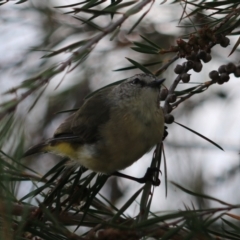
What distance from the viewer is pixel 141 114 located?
185 cm

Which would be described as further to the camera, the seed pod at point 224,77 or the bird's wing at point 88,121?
the bird's wing at point 88,121

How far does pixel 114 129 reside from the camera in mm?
1867

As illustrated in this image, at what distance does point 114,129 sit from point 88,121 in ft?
0.50

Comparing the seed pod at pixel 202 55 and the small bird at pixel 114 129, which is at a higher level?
the small bird at pixel 114 129

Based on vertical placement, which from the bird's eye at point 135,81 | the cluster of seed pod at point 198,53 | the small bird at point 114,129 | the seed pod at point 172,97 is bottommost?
the seed pod at point 172,97

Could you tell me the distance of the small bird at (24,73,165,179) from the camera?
179 cm

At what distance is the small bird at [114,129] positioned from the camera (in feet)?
5.86

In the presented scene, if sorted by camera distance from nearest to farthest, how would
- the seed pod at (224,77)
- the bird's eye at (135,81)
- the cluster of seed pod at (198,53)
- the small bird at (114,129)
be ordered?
1. the cluster of seed pod at (198,53)
2. the seed pod at (224,77)
3. the small bird at (114,129)
4. the bird's eye at (135,81)

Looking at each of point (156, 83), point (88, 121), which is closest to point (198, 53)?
point (156, 83)

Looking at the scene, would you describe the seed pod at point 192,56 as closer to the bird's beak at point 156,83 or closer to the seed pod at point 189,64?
the seed pod at point 189,64

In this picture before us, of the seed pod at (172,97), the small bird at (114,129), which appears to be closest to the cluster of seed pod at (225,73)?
the seed pod at (172,97)

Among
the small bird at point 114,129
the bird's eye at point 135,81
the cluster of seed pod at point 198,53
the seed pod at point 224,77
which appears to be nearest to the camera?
the cluster of seed pod at point 198,53

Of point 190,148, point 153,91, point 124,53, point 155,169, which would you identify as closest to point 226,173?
point 190,148

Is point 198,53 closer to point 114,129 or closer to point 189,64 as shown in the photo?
point 189,64
